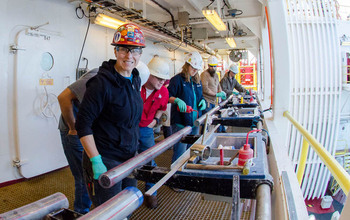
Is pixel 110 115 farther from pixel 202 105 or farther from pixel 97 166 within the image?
pixel 202 105

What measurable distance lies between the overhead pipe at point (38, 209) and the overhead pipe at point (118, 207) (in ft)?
0.33

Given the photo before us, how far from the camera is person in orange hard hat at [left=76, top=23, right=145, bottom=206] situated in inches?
63.4

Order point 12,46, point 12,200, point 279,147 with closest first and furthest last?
point 279,147 < point 12,200 < point 12,46

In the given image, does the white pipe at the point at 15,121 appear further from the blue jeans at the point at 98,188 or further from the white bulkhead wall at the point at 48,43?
the blue jeans at the point at 98,188

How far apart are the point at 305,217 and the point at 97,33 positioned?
16.2ft

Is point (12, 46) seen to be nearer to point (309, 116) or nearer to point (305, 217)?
point (305, 217)

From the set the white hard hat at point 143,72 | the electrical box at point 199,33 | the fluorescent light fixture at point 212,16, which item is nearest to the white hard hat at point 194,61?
the white hard hat at point 143,72

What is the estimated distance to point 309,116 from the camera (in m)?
4.36

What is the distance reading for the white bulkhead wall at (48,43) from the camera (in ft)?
11.9

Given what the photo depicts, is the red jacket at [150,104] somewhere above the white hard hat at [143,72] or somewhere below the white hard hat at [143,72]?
below

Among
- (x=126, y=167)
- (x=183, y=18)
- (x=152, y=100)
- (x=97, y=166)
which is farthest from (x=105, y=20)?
(x=126, y=167)

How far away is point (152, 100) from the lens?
9.46ft

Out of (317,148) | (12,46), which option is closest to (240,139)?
(317,148)

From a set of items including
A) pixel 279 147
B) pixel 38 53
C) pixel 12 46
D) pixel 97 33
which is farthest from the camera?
pixel 97 33
